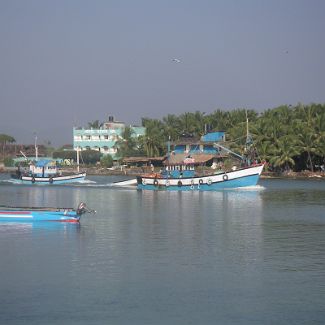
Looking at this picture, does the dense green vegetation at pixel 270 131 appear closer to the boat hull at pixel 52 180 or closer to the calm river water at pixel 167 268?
the boat hull at pixel 52 180

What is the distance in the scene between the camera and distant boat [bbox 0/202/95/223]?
38844mm

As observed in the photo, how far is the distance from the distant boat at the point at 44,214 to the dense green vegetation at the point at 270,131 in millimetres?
52337

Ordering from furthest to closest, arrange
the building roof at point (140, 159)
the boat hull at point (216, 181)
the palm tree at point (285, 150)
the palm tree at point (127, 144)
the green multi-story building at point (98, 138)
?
the green multi-story building at point (98, 138)
the palm tree at point (127, 144)
the building roof at point (140, 159)
the palm tree at point (285, 150)
the boat hull at point (216, 181)

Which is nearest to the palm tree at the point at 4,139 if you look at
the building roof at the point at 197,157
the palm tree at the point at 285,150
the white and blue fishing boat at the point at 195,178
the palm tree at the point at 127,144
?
the palm tree at the point at 127,144

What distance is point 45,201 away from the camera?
57719 mm

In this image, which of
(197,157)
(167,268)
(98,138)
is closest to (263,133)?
(197,157)

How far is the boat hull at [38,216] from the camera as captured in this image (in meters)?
38.9

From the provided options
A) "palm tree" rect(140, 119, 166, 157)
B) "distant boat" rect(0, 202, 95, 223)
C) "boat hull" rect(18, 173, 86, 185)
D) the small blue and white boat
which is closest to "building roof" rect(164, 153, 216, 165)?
"palm tree" rect(140, 119, 166, 157)

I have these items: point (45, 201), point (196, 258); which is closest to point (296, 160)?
point (45, 201)

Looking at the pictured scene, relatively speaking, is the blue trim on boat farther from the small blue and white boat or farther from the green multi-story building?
the green multi-story building

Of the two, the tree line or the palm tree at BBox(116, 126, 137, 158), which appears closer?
the tree line

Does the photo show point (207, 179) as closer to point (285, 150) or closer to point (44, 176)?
point (44, 176)

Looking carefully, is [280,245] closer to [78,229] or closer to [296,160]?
[78,229]

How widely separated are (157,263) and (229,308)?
7060 millimetres
